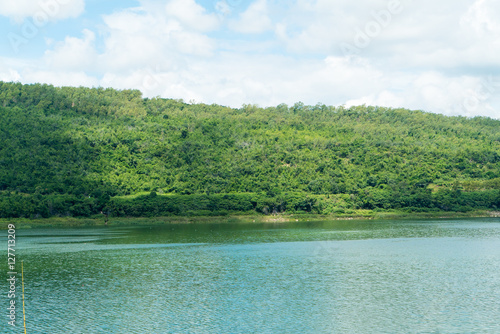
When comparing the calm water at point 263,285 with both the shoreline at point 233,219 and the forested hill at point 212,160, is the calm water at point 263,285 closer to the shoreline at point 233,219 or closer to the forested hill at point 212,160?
the shoreline at point 233,219

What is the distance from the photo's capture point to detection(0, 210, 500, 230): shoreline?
89688mm

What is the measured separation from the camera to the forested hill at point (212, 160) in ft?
342

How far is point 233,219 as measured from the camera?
10169 centimetres

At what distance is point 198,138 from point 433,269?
108 metres

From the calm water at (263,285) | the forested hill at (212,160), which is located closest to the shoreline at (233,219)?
the forested hill at (212,160)

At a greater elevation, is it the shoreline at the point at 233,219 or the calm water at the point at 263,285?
the shoreline at the point at 233,219

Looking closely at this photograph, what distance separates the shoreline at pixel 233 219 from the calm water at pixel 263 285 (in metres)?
27.8

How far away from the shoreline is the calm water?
27.8 m

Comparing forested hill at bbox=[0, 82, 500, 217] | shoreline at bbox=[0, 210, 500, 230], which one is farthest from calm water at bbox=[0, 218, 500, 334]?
forested hill at bbox=[0, 82, 500, 217]

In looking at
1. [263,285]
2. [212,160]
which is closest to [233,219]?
[212,160]

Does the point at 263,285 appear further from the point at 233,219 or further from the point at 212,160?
the point at 212,160

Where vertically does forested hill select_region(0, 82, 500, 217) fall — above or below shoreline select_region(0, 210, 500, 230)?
above

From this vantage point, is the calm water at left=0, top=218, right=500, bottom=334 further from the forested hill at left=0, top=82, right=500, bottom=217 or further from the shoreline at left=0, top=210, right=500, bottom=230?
the forested hill at left=0, top=82, right=500, bottom=217

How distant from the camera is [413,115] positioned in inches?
7569
